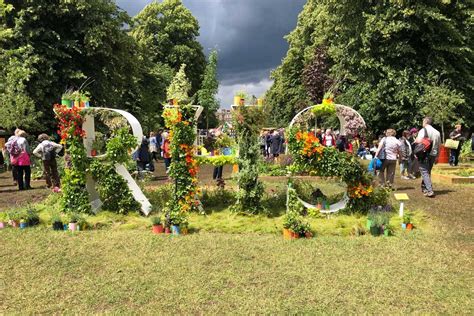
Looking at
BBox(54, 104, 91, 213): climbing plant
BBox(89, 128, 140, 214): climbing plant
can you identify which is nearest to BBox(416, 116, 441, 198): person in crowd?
BBox(89, 128, 140, 214): climbing plant

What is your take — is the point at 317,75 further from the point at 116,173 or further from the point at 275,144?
the point at 116,173

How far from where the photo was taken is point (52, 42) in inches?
826

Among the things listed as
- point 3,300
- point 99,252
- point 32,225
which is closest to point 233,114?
point 99,252

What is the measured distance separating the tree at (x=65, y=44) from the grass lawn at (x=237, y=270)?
14.9 meters

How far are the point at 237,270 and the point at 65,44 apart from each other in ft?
63.2

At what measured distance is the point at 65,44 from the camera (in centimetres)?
2086

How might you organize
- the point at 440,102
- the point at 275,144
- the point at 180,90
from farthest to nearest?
Answer: the point at 275,144 < the point at 440,102 < the point at 180,90

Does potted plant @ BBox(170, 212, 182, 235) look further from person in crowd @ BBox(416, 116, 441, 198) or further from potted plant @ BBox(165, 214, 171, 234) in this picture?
person in crowd @ BBox(416, 116, 441, 198)

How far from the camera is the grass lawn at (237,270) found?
4398mm

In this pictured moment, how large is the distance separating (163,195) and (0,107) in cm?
1113

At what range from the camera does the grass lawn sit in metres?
4.40

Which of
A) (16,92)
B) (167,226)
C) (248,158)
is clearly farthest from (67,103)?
(16,92)

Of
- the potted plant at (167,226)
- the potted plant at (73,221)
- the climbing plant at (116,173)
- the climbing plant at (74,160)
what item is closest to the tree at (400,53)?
the climbing plant at (116,173)

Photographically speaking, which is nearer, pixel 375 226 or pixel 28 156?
pixel 375 226
